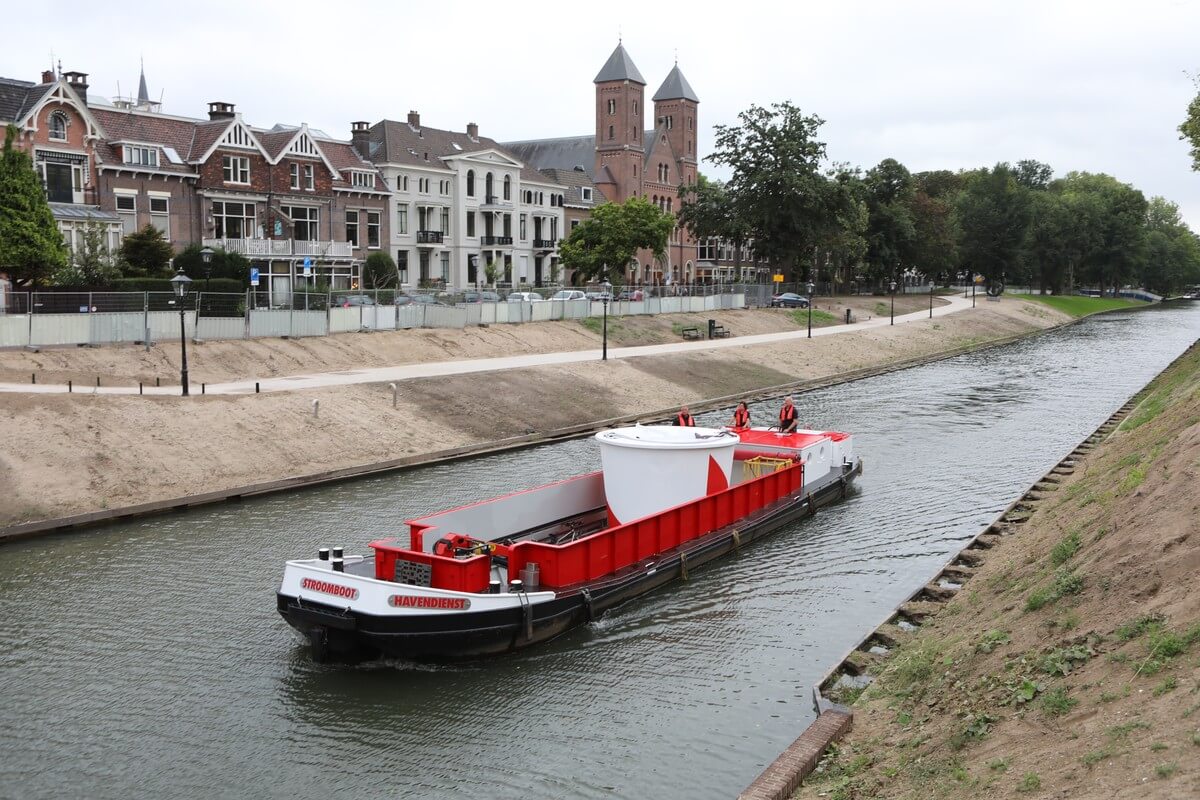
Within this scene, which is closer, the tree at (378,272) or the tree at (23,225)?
the tree at (23,225)

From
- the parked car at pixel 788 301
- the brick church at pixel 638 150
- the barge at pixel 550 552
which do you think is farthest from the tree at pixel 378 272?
the barge at pixel 550 552

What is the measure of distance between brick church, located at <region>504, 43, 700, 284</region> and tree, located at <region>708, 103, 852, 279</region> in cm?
1355

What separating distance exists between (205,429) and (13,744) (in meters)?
17.7

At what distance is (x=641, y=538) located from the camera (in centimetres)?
2188

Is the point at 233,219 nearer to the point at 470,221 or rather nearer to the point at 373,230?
the point at 373,230

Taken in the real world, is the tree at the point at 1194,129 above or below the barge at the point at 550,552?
above

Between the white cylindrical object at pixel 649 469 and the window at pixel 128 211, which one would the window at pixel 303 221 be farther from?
the white cylindrical object at pixel 649 469

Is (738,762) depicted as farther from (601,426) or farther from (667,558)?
(601,426)

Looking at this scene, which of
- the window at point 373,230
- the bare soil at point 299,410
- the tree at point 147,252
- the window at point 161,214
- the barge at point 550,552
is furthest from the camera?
the window at point 373,230

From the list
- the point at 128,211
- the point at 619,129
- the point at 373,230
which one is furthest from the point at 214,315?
the point at 619,129

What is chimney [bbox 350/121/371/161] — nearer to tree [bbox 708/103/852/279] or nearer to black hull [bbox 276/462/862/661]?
tree [bbox 708/103/852/279]

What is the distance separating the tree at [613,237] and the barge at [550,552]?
60268mm

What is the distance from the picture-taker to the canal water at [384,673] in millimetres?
14430

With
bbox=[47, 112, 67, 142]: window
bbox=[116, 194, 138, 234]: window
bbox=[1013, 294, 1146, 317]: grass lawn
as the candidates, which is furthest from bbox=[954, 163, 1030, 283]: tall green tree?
bbox=[47, 112, 67, 142]: window
